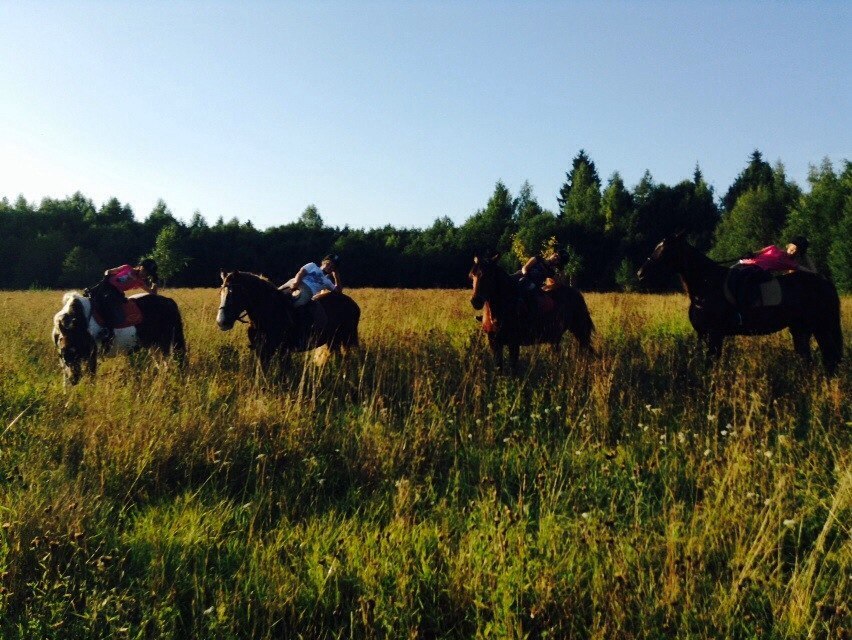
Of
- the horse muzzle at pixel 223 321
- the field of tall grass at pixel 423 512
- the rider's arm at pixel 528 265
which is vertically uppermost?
the rider's arm at pixel 528 265

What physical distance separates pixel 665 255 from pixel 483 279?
102 inches

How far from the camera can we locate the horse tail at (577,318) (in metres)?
9.20

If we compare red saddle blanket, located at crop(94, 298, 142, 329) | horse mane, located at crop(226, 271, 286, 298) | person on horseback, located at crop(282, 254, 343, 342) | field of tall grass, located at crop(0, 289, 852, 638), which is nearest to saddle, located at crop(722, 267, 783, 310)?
field of tall grass, located at crop(0, 289, 852, 638)

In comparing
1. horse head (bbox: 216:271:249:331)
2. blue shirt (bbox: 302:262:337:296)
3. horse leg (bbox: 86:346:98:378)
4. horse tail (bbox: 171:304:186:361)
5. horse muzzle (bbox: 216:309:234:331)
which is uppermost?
blue shirt (bbox: 302:262:337:296)

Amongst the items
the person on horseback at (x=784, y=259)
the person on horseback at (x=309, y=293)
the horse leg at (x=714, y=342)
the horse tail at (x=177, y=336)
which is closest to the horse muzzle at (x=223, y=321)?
the person on horseback at (x=309, y=293)

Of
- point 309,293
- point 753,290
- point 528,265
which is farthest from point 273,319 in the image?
point 753,290

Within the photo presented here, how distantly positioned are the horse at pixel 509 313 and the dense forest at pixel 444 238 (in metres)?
Answer: 33.2

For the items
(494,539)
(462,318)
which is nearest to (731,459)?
(494,539)

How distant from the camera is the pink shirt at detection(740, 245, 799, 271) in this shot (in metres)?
8.11

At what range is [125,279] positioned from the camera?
830cm

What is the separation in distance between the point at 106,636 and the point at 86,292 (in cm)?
635

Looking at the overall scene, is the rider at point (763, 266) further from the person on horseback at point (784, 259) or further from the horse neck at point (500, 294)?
the horse neck at point (500, 294)

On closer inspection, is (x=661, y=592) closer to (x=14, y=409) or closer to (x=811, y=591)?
(x=811, y=591)

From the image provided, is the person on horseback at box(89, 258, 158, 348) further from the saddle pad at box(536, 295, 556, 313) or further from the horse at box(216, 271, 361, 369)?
the saddle pad at box(536, 295, 556, 313)
